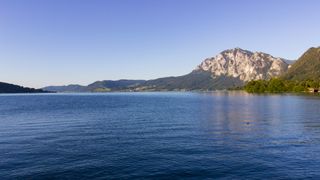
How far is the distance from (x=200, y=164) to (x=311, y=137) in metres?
33.0

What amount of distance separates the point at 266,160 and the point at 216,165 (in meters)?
7.99

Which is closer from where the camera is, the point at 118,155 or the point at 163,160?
the point at 163,160

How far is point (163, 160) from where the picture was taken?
46594 millimetres

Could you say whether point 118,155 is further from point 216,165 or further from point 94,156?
point 216,165

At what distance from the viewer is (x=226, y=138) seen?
65000 millimetres

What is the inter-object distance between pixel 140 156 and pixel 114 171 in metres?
8.21

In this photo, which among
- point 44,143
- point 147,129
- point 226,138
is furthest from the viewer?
point 147,129

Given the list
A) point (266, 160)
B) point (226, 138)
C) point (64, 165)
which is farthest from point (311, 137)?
point (64, 165)

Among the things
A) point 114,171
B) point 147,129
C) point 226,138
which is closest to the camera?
point 114,171

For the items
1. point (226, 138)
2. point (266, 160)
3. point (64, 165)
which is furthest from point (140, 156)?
point (226, 138)

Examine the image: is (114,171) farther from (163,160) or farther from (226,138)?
(226,138)

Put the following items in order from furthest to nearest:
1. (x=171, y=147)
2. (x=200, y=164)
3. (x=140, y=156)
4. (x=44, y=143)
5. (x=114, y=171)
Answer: (x=44, y=143)
(x=171, y=147)
(x=140, y=156)
(x=200, y=164)
(x=114, y=171)

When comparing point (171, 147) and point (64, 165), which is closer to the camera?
point (64, 165)

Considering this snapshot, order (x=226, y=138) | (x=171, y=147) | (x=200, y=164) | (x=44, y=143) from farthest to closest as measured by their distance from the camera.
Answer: (x=226, y=138), (x=44, y=143), (x=171, y=147), (x=200, y=164)
